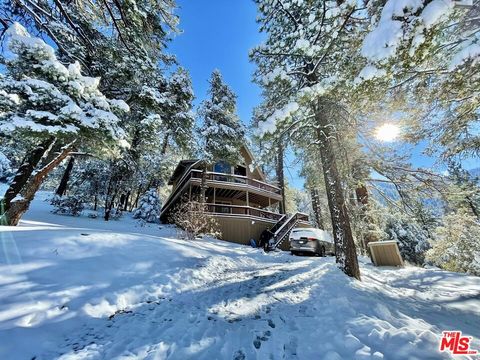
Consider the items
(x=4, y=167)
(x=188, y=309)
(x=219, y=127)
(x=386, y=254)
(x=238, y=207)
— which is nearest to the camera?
(x=188, y=309)

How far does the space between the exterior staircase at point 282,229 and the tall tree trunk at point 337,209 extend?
28.5ft

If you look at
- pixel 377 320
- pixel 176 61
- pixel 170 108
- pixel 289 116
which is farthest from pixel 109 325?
pixel 176 61

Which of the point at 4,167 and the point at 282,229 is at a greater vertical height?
the point at 4,167

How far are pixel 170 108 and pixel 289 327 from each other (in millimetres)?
9353

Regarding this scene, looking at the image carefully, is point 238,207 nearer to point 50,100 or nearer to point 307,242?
point 307,242

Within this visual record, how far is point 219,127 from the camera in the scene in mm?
16016

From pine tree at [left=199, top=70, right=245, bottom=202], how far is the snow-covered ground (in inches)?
382

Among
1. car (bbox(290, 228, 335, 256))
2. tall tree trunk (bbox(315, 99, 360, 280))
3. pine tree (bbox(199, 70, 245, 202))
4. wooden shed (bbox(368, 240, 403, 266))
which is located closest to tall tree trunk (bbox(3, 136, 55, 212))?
pine tree (bbox(199, 70, 245, 202))

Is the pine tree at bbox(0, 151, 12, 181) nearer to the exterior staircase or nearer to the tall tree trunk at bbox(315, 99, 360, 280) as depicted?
the exterior staircase

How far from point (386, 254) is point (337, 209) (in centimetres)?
500

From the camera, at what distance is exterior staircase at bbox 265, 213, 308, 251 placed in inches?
636

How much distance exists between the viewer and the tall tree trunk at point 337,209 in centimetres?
658

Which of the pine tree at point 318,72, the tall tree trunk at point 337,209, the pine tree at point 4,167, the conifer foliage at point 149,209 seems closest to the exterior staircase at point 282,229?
the tall tree trunk at point 337,209

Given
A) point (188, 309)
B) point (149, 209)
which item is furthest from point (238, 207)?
point (188, 309)
